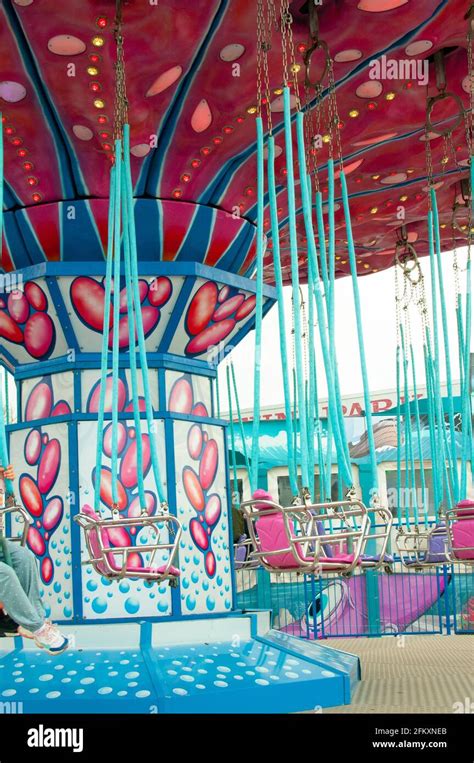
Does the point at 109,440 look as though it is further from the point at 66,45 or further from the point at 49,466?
the point at 66,45

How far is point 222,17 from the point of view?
18.4 feet

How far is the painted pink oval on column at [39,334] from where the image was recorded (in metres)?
6.60

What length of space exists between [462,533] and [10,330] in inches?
133

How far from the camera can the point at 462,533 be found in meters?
5.32

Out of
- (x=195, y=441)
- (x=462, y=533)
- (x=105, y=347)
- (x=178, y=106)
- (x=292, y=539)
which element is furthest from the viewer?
(x=195, y=441)

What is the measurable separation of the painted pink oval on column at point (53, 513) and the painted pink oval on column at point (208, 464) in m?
0.98

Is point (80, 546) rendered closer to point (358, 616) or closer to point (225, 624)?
point (225, 624)

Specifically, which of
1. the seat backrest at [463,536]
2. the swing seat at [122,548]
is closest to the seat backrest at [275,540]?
the swing seat at [122,548]

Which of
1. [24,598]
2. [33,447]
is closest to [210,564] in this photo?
[33,447]

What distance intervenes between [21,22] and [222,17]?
1.13 m

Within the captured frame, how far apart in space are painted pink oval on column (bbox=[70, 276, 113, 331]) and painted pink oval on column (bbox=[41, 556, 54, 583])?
1.59 m
